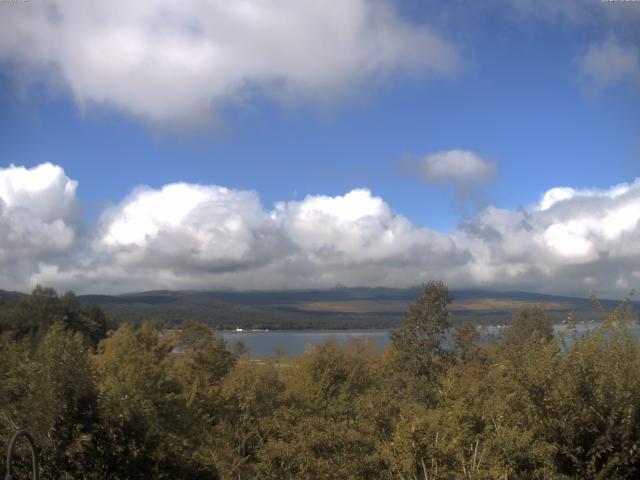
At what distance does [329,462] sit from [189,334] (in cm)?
3038

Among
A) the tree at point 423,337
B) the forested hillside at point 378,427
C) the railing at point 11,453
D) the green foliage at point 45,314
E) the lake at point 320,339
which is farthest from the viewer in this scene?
the green foliage at point 45,314

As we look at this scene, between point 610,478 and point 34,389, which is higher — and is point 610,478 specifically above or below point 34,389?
below

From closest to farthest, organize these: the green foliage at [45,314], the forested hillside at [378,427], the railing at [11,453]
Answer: the railing at [11,453]
the forested hillside at [378,427]
the green foliage at [45,314]

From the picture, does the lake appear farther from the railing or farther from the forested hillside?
the railing

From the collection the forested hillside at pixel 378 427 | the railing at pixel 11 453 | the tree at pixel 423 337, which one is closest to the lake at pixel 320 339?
the forested hillside at pixel 378 427

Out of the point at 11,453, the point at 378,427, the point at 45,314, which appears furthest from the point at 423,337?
the point at 45,314

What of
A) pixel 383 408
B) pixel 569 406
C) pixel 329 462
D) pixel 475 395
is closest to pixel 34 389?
pixel 329 462

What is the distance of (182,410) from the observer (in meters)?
17.6

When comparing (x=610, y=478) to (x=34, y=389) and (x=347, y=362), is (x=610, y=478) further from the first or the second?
(x=347, y=362)

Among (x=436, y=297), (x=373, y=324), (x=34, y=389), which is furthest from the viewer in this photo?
(x=373, y=324)

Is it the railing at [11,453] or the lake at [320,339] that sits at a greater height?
the railing at [11,453]

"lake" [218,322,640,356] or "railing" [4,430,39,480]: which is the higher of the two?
"railing" [4,430,39,480]

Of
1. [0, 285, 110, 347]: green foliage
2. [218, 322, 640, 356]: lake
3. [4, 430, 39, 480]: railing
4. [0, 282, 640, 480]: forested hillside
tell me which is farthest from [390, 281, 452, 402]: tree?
[0, 285, 110, 347]: green foliage

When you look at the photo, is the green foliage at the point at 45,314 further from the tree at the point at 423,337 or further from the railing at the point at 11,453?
the railing at the point at 11,453
